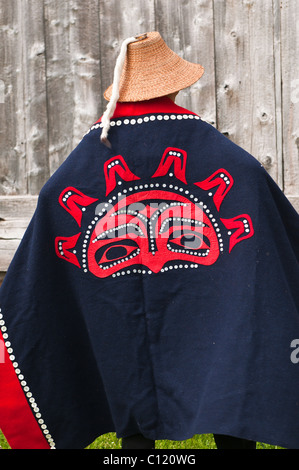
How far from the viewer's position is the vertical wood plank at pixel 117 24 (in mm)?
3822

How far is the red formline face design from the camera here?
223 cm

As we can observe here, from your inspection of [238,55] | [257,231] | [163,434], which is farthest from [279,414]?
[238,55]

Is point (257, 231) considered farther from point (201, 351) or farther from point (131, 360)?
point (131, 360)

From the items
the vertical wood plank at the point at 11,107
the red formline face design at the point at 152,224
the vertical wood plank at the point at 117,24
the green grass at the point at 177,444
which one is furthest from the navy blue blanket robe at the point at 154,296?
the vertical wood plank at the point at 11,107

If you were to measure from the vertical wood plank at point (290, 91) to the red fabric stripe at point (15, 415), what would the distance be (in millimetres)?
2034

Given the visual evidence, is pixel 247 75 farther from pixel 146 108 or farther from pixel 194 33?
pixel 146 108

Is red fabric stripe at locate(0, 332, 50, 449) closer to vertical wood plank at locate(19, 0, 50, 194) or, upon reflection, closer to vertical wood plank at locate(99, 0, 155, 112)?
vertical wood plank at locate(19, 0, 50, 194)

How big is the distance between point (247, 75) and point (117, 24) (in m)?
0.81

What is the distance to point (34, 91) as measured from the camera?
4039 millimetres

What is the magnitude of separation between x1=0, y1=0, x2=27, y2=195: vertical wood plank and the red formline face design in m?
1.89

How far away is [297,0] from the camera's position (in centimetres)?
364

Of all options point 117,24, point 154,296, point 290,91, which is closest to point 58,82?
point 117,24

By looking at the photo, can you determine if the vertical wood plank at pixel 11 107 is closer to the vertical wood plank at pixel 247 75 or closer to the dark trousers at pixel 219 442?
the vertical wood plank at pixel 247 75

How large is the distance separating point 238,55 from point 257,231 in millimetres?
1846
